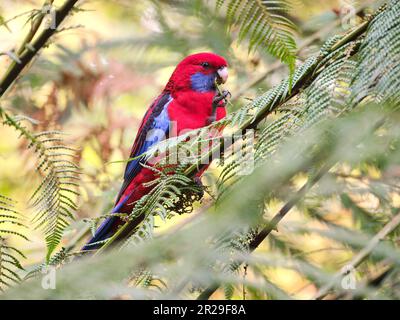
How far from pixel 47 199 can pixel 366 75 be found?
15.4 inches

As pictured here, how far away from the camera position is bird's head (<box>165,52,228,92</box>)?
6.56 ft

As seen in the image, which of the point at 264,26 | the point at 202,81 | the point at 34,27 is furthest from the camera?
Answer: the point at 202,81

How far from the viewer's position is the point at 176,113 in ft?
6.34

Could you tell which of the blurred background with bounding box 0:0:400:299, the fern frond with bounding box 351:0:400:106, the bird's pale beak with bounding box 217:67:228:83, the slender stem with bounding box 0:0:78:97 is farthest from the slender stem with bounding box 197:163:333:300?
the bird's pale beak with bounding box 217:67:228:83

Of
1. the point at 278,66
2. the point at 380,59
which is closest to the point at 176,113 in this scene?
the point at 278,66

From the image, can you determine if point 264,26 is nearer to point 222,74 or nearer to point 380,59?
point 380,59

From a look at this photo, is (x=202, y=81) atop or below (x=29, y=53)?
atop

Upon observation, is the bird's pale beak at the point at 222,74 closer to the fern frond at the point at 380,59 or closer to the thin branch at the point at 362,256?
the thin branch at the point at 362,256

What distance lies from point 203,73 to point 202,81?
0.03 metres

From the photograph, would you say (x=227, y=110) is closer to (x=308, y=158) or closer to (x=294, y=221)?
(x=294, y=221)

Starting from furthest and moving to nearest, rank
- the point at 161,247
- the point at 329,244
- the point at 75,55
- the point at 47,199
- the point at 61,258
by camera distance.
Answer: the point at 75,55 < the point at 329,244 < the point at 61,258 < the point at 47,199 < the point at 161,247

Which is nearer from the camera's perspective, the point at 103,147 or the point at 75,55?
the point at 103,147

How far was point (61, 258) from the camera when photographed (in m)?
0.85

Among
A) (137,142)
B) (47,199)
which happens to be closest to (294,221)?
(137,142)
